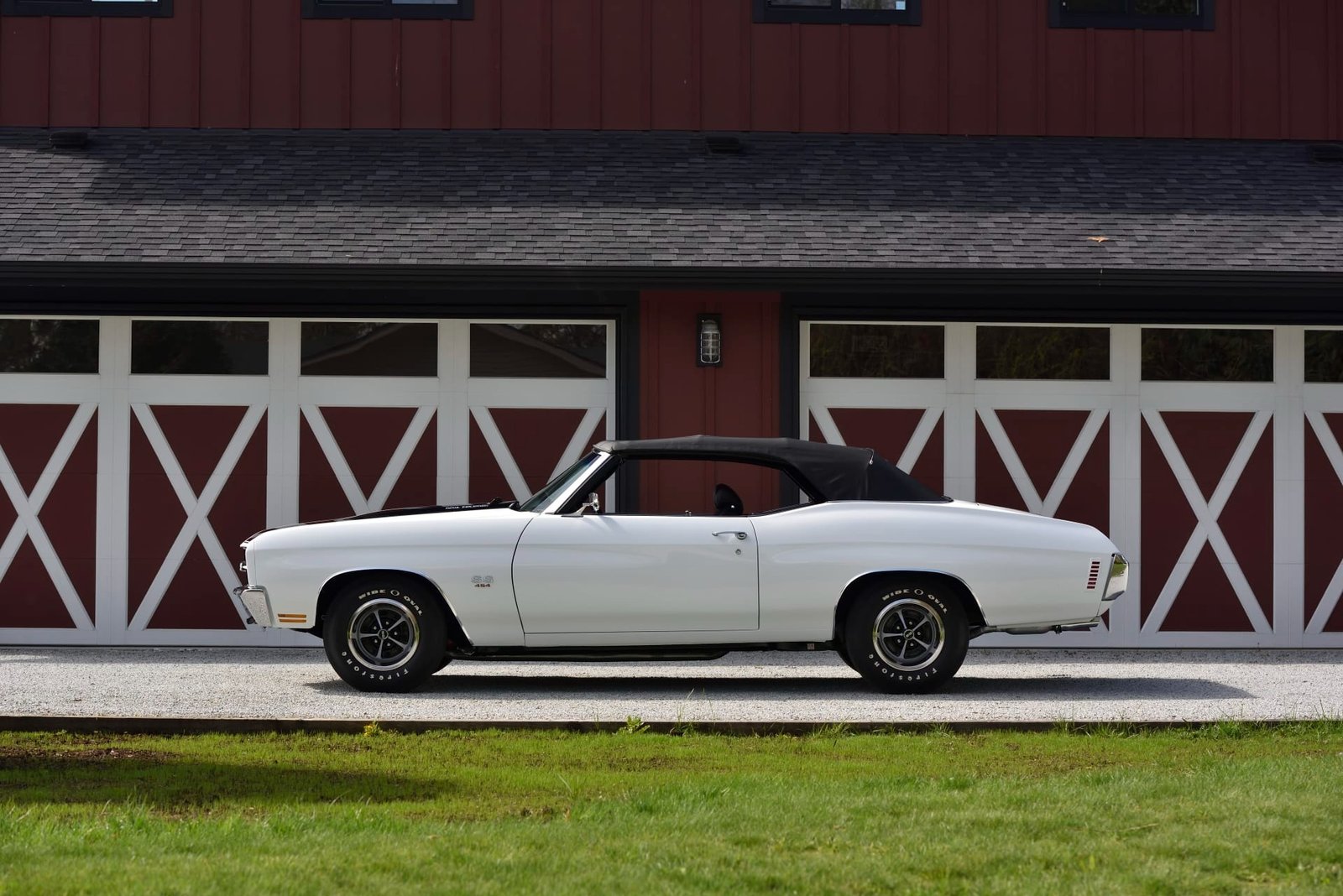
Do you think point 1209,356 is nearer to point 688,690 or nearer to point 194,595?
point 688,690

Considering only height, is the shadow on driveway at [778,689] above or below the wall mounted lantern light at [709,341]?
below

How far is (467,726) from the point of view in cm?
791

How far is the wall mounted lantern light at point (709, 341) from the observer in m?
12.5

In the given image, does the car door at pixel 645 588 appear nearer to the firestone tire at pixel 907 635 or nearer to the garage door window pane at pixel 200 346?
the firestone tire at pixel 907 635

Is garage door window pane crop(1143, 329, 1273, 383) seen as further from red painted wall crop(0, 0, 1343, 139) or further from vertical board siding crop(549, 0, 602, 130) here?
vertical board siding crop(549, 0, 602, 130)

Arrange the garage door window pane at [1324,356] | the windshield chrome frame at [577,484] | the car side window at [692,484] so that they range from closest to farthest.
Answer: the windshield chrome frame at [577,484], the car side window at [692,484], the garage door window pane at [1324,356]

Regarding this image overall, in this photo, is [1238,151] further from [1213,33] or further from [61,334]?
[61,334]

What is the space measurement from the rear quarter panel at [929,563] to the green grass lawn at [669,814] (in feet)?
5.90

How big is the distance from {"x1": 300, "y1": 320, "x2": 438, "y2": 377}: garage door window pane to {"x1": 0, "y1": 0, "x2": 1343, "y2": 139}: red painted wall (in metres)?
2.12

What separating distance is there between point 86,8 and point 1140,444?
9.12 meters

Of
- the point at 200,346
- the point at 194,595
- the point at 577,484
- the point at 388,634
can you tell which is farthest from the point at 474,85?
the point at 388,634

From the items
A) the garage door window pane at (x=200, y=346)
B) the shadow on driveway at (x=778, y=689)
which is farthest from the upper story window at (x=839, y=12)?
the shadow on driveway at (x=778, y=689)

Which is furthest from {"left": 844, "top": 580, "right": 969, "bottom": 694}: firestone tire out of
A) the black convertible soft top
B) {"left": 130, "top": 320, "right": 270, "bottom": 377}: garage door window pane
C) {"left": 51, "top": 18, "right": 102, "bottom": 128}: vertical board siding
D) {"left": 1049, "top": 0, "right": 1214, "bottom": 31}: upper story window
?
{"left": 51, "top": 18, "right": 102, "bottom": 128}: vertical board siding

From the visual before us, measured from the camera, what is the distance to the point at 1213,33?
14070mm
